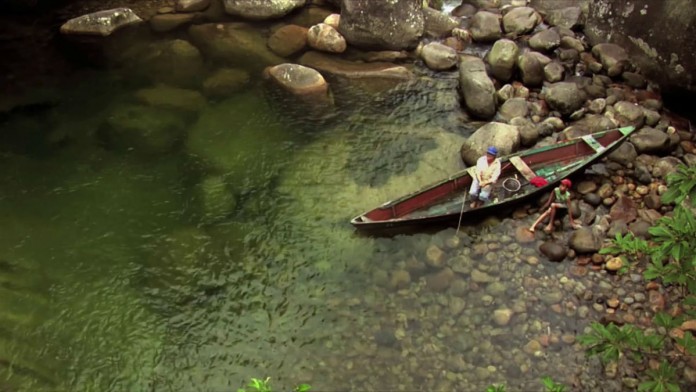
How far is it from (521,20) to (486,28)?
116cm

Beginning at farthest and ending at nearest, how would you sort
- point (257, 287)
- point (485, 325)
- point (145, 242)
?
1. point (145, 242)
2. point (257, 287)
3. point (485, 325)

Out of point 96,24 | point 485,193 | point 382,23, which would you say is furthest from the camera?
point 96,24

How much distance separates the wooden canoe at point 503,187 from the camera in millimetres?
11914

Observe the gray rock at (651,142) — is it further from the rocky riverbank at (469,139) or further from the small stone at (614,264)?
the small stone at (614,264)

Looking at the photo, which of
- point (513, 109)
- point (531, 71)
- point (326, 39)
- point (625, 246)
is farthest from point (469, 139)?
point (326, 39)

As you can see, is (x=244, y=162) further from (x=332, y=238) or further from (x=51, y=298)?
(x=51, y=298)

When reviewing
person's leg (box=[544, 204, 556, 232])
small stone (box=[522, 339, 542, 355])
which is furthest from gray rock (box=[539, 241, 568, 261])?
small stone (box=[522, 339, 542, 355])

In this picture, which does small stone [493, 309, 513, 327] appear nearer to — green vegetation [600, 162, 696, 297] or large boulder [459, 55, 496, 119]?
green vegetation [600, 162, 696, 297]

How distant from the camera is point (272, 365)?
9.87 metres

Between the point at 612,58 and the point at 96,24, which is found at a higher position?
the point at 612,58

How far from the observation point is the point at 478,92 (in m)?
14.8

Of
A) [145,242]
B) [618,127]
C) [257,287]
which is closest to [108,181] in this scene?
[145,242]

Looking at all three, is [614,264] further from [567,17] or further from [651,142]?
[567,17]

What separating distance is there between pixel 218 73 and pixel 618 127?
37.2ft
